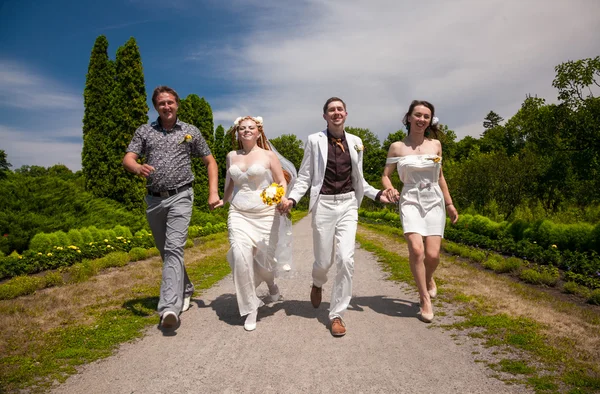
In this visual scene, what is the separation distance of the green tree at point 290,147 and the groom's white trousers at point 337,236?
59005 mm

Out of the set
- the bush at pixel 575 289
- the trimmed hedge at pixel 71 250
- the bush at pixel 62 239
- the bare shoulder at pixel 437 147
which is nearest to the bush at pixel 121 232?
the trimmed hedge at pixel 71 250

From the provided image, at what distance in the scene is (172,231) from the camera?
4.85 m

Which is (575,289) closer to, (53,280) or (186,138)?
(186,138)

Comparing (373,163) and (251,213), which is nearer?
(251,213)

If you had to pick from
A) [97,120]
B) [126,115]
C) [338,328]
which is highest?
[126,115]

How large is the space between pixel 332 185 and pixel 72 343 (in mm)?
3078

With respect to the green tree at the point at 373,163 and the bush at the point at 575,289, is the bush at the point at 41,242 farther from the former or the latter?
the green tree at the point at 373,163

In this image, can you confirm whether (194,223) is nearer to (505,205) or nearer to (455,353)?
(505,205)

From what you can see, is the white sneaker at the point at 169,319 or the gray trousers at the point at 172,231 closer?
the white sneaker at the point at 169,319

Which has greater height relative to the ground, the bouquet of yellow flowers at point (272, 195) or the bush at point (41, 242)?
the bouquet of yellow flowers at point (272, 195)

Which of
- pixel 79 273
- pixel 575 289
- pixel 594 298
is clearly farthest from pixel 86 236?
pixel 594 298

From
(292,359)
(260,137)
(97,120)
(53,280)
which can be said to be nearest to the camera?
(292,359)

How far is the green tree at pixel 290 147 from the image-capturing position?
65.1m

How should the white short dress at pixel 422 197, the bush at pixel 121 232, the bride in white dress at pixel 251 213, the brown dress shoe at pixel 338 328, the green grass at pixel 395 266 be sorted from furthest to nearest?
the bush at pixel 121 232, the green grass at pixel 395 266, the white short dress at pixel 422 197, the bride in white dress at pixel 251 213, the brown dress shoe at pixel 338 328
